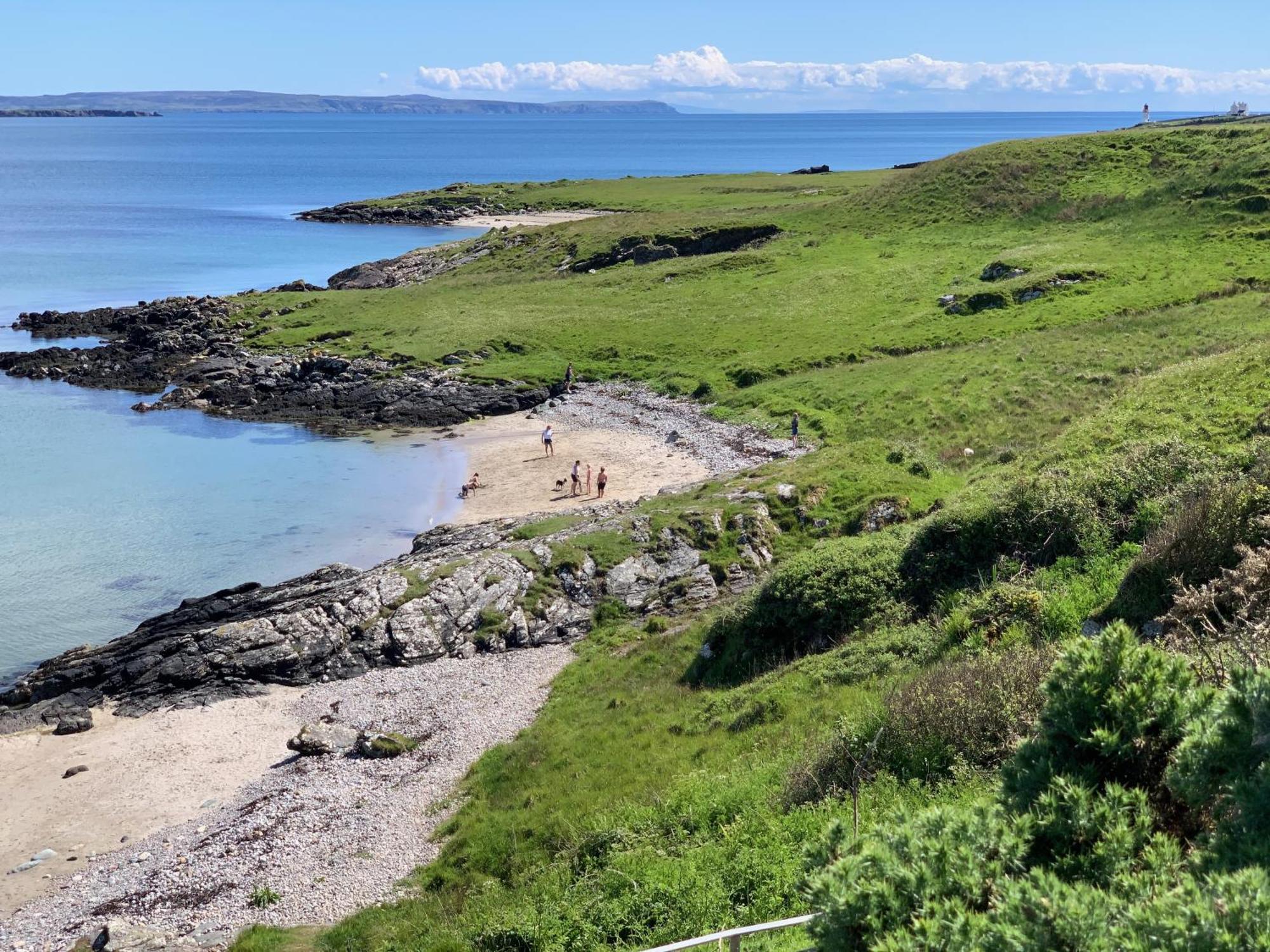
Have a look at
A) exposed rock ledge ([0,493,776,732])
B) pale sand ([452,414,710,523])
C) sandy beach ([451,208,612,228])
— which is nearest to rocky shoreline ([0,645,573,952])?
exposed rock ledge ([0,493,776,732])

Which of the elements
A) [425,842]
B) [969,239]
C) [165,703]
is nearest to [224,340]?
[165,703]

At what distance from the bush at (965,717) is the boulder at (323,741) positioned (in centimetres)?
1551

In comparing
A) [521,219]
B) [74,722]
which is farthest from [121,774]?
[521,219]

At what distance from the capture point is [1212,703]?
8.74 meters

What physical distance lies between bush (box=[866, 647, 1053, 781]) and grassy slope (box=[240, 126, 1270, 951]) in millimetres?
751

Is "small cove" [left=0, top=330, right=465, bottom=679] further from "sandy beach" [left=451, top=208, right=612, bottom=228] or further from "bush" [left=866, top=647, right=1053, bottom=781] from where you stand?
"sandy beach" [left=451, top=208, right=612, bottom=228]

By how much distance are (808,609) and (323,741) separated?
13111mm

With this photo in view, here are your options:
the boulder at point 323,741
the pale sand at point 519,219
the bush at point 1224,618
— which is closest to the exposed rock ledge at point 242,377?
the boulder at point 323,741

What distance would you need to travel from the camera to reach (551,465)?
159ft

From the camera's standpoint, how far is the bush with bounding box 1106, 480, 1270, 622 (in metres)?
16.8

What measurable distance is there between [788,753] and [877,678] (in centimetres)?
303

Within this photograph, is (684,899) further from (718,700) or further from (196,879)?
(196,879)

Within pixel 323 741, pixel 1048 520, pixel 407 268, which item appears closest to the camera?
pixel 1048 520

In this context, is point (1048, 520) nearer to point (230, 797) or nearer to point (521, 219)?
point (230, 797)
